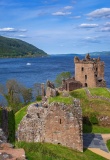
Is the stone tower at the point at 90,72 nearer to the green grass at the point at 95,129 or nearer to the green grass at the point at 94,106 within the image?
the green grass at the point at 94,106

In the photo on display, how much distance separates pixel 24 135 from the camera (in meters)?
25.9

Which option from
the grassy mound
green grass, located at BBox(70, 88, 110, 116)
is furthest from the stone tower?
green grass, located at BBox(70, 88, 110, 116)

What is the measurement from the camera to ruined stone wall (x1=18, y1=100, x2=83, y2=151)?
85.0ft

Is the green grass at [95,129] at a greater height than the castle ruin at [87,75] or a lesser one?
lesser

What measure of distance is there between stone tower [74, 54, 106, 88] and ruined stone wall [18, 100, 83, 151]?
3050cm

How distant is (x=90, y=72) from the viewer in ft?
186

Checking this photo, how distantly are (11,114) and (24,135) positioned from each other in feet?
8.85

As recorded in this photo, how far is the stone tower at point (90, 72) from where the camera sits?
5659 centimetres

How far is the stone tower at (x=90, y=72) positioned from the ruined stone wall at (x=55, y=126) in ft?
100

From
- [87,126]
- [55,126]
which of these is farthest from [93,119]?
[55,126]

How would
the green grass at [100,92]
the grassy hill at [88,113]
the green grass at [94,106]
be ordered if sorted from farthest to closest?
the green grass at [100,92] < the green grass at [94,106] < the grassy hill at [88,113]

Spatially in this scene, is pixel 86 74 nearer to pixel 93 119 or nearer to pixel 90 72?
pixel 90 72

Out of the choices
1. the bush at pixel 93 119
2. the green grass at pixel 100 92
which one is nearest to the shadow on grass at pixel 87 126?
the bush at pixel 93 119

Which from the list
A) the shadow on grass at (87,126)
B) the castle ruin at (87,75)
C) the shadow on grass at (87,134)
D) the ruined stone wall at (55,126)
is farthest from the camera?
the castle ruin at (87,75)
